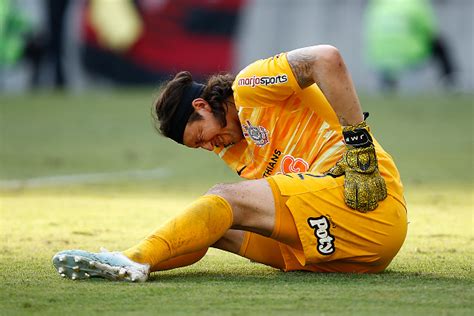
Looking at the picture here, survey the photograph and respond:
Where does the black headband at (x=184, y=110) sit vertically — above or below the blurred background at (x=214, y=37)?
above

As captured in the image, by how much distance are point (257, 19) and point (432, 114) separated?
141 inches

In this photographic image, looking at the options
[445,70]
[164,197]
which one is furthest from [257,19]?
[164,197]

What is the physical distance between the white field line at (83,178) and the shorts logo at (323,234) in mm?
6272

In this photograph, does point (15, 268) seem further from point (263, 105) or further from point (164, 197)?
point (164, 197)

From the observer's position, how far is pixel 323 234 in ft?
17.2

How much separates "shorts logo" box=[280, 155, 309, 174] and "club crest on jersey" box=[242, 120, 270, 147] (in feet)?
0.49

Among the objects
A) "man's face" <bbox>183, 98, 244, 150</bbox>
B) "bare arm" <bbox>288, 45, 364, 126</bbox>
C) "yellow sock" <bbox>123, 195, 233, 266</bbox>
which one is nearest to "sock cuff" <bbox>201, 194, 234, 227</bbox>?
"yellow sock" <bbox>123, 195, 233, 266</bbox>

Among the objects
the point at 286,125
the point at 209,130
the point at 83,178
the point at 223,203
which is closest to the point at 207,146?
the point at 209,130

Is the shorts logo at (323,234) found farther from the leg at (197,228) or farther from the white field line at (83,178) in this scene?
the white field line at (83,178)

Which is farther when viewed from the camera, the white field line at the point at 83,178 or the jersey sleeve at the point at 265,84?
the white field line at the point at 83,178

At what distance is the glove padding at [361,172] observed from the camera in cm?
521

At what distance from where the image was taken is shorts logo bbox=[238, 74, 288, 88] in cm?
531

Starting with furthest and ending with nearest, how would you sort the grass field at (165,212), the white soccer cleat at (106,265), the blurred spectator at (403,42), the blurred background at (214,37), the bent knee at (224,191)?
1. the blurred spectator at (403,42)
2. the blurred background at (214,37)
3. the bent knee at (224,191)
4. the white soccer cleat at (106,265)
5. the grass field at (165,212)

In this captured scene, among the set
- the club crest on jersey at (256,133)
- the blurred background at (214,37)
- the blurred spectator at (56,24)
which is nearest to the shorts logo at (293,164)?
the club crest on jersey at (256,133)
